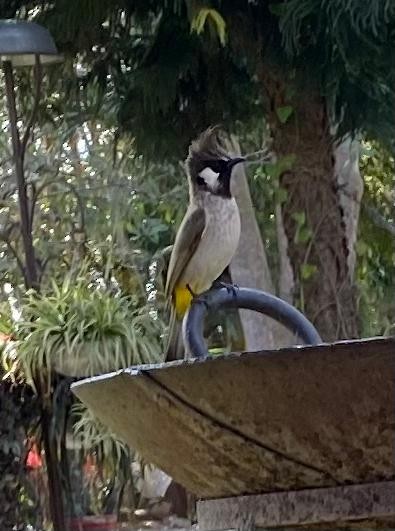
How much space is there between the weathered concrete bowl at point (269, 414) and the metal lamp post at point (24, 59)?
1586 millimetres

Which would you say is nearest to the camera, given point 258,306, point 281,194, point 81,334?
point 258,306

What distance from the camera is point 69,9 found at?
2512mm

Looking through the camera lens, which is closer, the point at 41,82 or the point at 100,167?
the point at 41,82

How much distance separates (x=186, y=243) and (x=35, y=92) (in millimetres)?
784

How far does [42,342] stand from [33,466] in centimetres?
40

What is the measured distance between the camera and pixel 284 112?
269cm

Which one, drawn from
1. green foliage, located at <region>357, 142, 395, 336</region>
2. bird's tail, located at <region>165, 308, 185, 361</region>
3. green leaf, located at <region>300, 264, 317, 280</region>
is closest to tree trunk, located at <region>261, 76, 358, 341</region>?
green leaf, located at <region>300, 264, 317, 280</region>

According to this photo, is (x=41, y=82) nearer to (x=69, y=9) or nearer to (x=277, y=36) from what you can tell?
(x=69, y=9)

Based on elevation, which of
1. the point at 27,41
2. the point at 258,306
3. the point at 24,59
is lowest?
the point at 258,306

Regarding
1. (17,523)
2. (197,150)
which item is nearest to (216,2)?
(197,150)

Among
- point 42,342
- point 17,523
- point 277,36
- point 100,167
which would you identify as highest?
point 100,167

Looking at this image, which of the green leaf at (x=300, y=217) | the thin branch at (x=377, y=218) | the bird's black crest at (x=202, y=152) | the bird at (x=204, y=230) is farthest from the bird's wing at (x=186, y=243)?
the thin branch at (x=377, y=218)

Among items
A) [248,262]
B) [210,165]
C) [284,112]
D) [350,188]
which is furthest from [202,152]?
[248,262]

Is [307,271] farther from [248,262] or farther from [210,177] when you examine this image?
[248,262]
